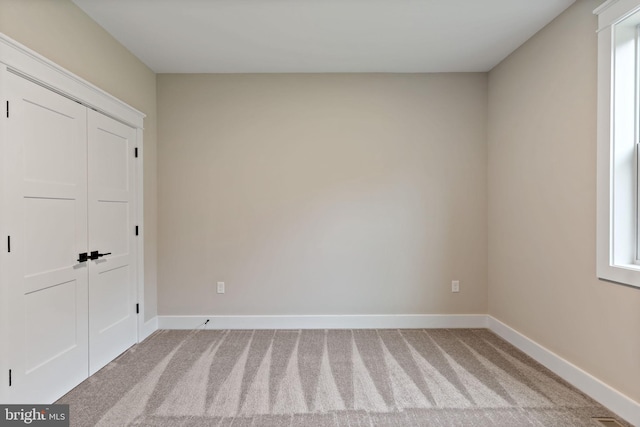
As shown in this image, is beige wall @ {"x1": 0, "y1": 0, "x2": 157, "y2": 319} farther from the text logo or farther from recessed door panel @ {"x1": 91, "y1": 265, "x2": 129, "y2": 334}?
the text logo

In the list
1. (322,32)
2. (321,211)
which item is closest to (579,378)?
(321,211)

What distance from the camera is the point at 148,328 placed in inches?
139

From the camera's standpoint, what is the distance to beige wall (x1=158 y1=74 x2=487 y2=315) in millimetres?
3740

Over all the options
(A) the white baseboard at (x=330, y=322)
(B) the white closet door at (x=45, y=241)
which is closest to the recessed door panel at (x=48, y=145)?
(B) the white closet door at (x=45, y=241)

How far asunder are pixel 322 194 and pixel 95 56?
7.95ft

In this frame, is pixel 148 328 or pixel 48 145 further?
pixel 148 328

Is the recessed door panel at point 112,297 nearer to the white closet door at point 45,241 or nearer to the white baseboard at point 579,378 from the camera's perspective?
the white closet door at point 45,241

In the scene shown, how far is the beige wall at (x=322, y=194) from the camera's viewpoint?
3.74 metres

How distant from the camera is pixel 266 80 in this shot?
373 cm

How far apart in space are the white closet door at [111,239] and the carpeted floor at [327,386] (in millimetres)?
221

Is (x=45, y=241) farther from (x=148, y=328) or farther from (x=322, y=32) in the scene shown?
(x=322, y=32)

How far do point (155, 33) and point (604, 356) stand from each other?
430cm

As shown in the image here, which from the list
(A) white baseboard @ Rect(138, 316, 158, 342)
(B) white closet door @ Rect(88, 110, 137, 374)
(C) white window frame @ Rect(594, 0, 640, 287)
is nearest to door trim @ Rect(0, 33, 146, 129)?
(B) white closet door @ Rect(88, 110, 137, 374)

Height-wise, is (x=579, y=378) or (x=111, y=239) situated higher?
(x=111, y=239)
